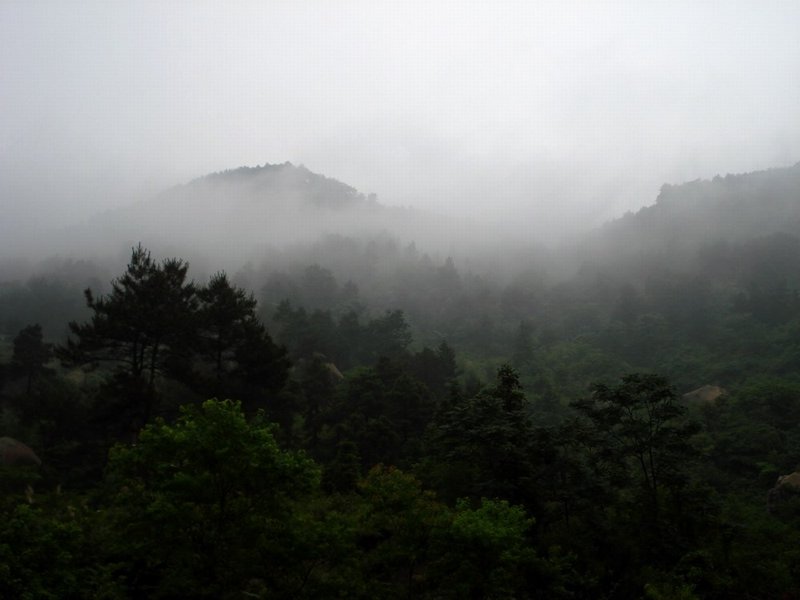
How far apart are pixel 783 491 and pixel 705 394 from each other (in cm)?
1925

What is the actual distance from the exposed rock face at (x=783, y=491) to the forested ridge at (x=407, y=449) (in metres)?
0.11

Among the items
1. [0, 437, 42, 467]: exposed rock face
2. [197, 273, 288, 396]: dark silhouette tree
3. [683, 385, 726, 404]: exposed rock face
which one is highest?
[197, 273, 288, 396]: dark silhouette tree

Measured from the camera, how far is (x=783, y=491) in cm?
2680

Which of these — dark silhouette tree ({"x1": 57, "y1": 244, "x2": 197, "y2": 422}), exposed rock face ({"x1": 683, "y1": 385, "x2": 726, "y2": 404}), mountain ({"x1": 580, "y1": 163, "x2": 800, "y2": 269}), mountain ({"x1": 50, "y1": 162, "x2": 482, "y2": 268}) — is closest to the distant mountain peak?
mountain ({"x1": 50, "y1": 162, "x2": 482, "y2": 268})

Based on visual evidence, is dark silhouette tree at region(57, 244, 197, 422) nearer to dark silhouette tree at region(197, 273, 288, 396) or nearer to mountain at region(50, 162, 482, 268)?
dark silhouette tree at region(197, 273, 288, 396)

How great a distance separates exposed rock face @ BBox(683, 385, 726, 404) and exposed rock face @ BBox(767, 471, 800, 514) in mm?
15929

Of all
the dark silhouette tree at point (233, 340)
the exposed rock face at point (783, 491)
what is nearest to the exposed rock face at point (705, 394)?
the exposed rock face at point (783, 491)

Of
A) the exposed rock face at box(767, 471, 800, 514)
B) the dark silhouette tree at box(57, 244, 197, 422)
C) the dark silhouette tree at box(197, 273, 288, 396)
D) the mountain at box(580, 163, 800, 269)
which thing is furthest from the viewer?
the mountain at box(580, 163, 800, 269)

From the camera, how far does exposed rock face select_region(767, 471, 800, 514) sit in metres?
26.4

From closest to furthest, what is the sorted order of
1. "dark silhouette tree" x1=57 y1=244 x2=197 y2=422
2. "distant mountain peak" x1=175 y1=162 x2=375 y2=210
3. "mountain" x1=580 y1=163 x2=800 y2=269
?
"dark silhouette tree" x1=57 y1=244 x2=197 y2=422 → "mountain" x1=580 y1=163 x2=800 y2=269 → "distant mountain peak" x1=175 y1=162 x2=375 y2=210

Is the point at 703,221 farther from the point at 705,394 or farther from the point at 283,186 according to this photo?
the point at 283,186

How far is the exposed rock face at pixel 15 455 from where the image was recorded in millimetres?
28594

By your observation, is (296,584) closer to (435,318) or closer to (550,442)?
(550,442)

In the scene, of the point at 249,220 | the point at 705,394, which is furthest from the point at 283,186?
the point at 705,394
